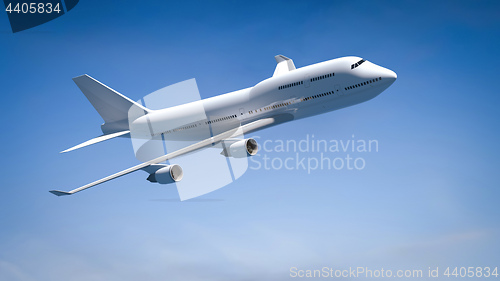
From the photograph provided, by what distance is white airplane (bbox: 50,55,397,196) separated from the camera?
50.3 metres

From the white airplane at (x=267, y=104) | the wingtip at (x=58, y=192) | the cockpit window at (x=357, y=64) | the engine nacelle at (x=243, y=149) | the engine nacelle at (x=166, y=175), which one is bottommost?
the wingtip at (x=58, y=192)

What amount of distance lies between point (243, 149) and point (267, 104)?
6.32 metres

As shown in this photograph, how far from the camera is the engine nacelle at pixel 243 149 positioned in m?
51.3

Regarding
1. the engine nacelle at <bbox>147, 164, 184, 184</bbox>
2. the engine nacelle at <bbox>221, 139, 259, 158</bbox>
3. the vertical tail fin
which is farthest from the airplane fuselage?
the vertical tail fin

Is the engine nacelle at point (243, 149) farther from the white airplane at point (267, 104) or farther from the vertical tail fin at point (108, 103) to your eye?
the vertical tail fin at point (108, 103)

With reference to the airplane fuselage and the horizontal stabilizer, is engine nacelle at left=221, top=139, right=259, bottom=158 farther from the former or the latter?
the horizontal stabilizer

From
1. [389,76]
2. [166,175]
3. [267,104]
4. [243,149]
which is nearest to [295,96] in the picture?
[267,104]

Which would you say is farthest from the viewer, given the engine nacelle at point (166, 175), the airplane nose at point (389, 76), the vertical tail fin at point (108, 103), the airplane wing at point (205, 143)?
the vertical tail fin at point (108, 103)

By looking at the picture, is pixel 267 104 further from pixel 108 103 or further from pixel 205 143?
pixel 108 103

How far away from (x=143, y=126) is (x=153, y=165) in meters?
14.2

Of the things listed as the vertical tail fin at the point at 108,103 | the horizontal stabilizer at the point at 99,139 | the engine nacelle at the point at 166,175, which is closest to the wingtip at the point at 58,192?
the engine nacelle at the point at 166,175

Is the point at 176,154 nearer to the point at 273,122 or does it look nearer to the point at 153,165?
the point at 153,165

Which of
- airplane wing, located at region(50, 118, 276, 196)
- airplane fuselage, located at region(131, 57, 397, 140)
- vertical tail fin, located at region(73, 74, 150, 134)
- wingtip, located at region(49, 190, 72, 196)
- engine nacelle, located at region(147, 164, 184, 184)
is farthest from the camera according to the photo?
vertical tail fin, located at region(73, 74, 150, 134)

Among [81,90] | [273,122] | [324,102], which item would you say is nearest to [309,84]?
[324,102]
